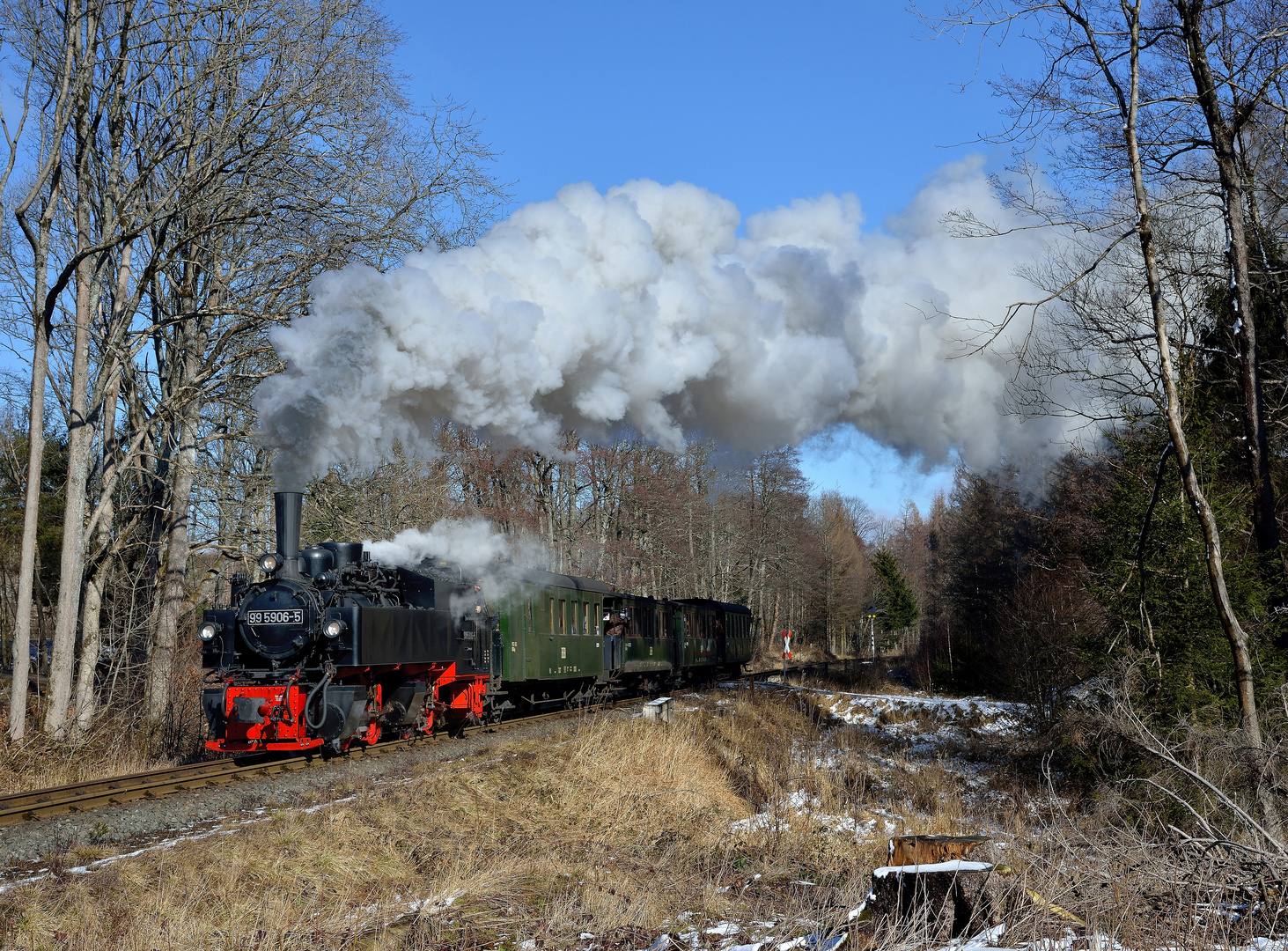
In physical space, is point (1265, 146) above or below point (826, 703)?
above

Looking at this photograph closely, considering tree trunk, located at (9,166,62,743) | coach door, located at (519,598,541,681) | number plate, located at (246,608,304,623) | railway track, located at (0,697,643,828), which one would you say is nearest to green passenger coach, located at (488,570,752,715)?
coach door, located at (519,598,541,681)

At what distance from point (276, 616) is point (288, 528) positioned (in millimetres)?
1158

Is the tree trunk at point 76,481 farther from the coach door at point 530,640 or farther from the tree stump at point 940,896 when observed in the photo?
the tree stump at point 940,896

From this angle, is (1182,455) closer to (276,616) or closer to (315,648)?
(315,648)

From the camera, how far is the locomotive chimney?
491 inches

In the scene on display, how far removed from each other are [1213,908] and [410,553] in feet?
39.9

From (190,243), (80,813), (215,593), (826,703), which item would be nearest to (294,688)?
(80,813)

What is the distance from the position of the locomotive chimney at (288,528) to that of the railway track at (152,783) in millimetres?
2503

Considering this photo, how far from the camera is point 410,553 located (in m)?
15.3

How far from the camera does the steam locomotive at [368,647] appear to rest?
39.1 feet

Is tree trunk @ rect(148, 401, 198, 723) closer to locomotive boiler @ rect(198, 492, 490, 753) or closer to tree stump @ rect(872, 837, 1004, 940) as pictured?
locomotive boiler @ rect(198, 492, 490, 753)

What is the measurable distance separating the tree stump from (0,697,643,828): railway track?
25.2ft

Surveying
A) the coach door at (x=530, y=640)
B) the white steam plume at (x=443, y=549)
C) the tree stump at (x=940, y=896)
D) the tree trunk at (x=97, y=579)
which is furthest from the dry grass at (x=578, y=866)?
the tree trunk at (x=97, y=579)

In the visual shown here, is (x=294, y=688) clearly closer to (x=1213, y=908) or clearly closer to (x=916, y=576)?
(x=1213, y=908)
